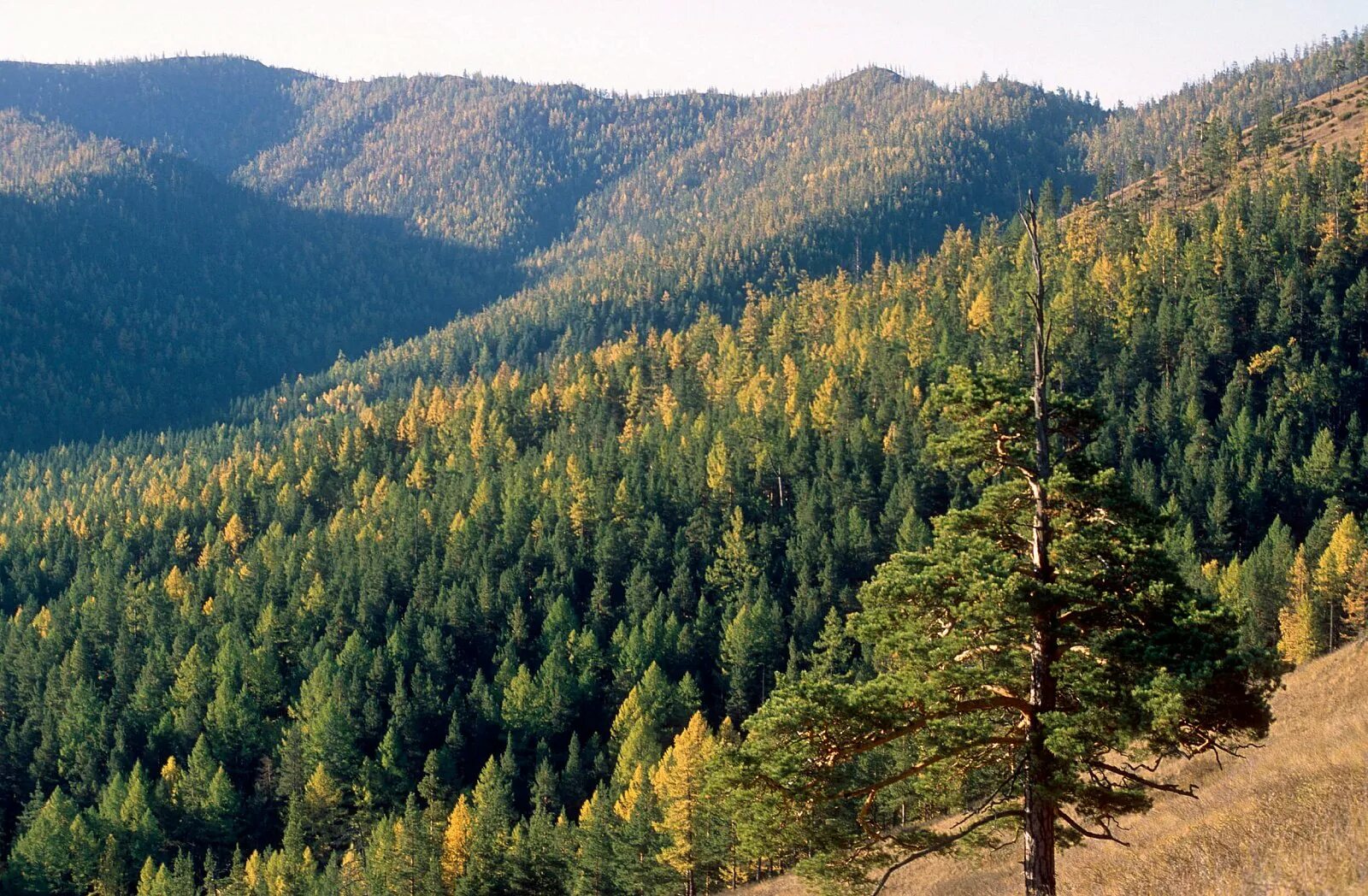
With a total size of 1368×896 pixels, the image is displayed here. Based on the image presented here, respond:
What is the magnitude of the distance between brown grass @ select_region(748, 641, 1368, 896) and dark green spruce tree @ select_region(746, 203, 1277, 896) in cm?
165

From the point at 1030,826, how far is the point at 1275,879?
373cm

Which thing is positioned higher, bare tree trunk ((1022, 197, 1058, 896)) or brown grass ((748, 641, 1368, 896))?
bare tree trunk ((1022, 197, 1058, 896))

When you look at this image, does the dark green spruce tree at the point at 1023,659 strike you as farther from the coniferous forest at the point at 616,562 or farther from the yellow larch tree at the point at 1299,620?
the yellow larch tree at the point at 1299,620

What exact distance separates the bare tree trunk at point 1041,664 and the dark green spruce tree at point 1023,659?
31 mm

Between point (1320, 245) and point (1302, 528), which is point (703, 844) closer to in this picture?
point (1302, 528)

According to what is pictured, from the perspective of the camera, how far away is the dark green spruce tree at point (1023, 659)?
1777 centimetres

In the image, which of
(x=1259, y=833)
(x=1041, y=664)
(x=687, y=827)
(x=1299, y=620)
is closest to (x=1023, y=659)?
(x=1041, y=664)

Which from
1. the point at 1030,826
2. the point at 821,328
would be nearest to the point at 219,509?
the point at 821,328

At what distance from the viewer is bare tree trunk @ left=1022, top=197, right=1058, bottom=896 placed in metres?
18.3

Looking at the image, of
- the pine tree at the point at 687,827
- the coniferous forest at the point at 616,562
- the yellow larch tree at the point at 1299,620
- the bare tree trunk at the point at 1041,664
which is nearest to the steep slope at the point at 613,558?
the coniferous forest at the point at 616,562

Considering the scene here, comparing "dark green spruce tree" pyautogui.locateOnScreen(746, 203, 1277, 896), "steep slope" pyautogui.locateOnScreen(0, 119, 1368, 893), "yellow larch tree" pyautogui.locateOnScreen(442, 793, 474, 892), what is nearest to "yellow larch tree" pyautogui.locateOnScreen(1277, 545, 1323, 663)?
"steep slope" pyautogui.locateOnScreen(0, 119, 1368, 893)

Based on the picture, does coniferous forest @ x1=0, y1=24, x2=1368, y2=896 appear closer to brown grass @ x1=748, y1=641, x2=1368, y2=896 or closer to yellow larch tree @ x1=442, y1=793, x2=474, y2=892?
yellow larch tree @ x1=442, y1=793, x2=474, y2=892

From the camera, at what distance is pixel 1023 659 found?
19.0 meters

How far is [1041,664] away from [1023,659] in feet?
1.31
